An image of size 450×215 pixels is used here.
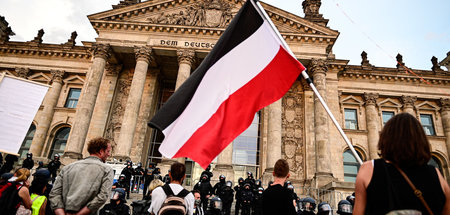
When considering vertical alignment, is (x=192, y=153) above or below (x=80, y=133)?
below

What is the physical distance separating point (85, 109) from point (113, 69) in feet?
17.1

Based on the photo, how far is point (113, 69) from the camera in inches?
910

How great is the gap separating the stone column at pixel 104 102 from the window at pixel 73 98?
5090 millimetres

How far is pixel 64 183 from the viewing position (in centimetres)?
339

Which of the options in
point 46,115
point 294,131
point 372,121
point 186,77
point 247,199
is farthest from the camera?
point 46,115

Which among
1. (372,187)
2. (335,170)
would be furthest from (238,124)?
(335,170)

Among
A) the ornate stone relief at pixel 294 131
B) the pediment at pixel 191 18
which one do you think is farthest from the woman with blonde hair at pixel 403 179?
the pediment at pixel 191 18

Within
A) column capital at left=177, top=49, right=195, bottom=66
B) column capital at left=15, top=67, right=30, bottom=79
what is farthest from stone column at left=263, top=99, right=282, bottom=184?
column capital at left=15, top=67, right=30, bottom=79

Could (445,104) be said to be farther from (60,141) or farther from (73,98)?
(60,141)

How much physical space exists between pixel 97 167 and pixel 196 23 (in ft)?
64.3

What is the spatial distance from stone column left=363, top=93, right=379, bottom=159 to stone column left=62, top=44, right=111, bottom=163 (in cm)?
2083

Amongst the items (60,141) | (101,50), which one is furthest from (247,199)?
(60,141)

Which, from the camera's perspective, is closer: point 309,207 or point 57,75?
point 309,207

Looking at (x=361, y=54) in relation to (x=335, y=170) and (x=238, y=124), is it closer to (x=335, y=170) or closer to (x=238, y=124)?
(x=335, y=170)
